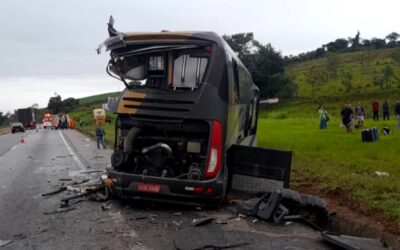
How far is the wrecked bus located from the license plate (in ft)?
0.05

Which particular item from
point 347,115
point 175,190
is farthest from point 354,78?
point 175,190

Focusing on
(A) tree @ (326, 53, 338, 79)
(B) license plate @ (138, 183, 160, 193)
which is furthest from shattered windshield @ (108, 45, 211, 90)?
(A) tree @ (326, 53, 338, 79)

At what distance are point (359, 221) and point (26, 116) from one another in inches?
2689

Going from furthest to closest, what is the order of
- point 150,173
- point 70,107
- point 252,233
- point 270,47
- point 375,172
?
point 70,107
point 270,47
point 375,172
point 150,173
point 252,233

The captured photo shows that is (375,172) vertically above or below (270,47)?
below

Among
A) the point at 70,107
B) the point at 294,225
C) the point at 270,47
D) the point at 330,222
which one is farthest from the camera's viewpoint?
the point at 70,107

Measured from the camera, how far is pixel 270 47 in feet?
223

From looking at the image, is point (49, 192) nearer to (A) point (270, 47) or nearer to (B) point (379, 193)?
(B) point (379, 193)

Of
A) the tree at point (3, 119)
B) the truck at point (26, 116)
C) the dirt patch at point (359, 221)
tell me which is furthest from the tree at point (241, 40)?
the dirt patch at point (359, 221)

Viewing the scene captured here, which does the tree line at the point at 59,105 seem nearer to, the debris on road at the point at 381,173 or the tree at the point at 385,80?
the tree at the point at 385,80

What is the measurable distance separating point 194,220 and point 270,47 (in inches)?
2480

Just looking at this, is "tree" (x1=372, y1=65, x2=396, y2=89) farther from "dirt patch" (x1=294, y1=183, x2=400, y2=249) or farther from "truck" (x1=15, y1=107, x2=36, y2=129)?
"dirt patch" (x1=294, y1=183, x2=400, y2=249)

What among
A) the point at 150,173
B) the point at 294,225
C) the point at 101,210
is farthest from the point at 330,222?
the point at 101,210

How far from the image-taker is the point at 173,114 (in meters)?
7.59
